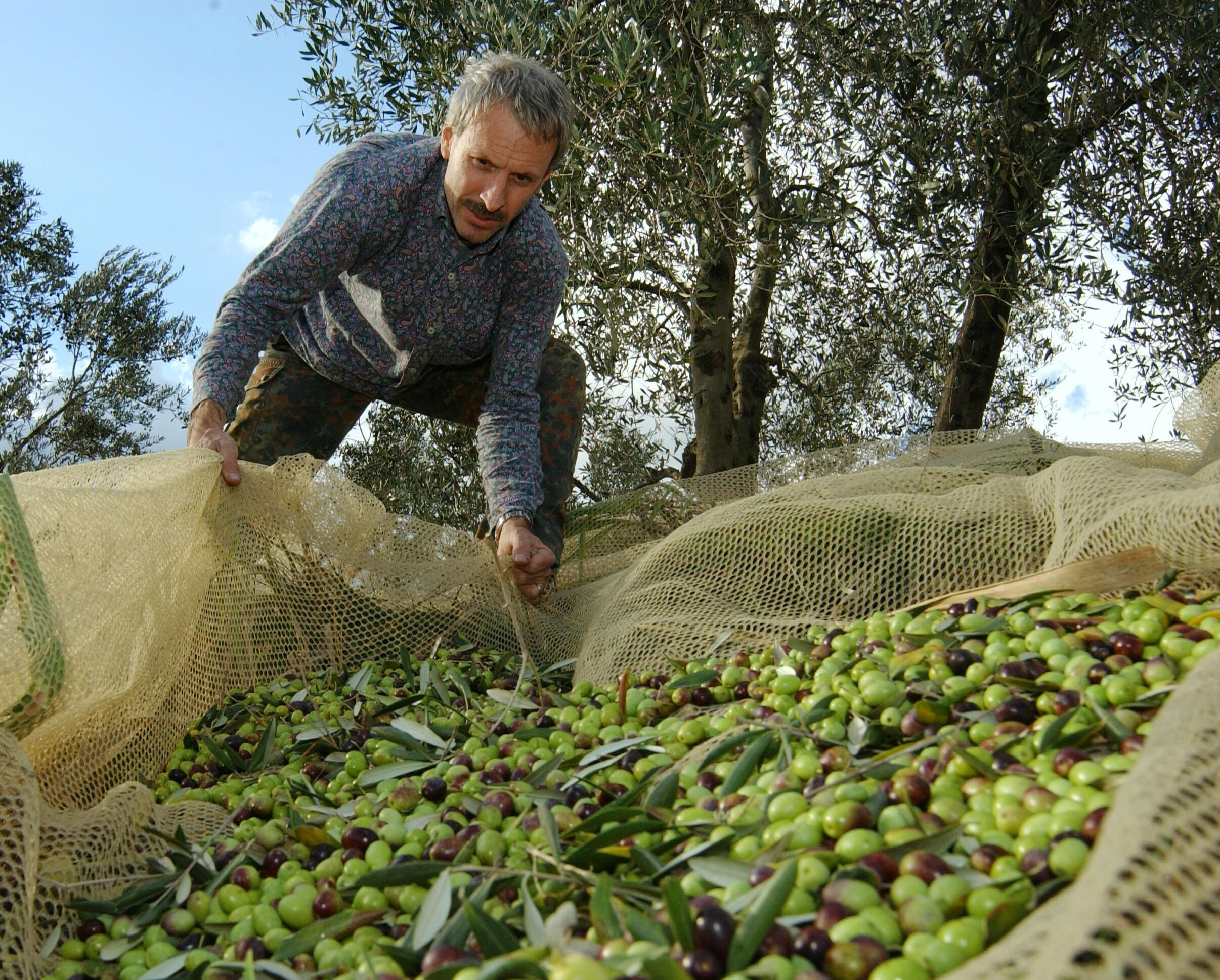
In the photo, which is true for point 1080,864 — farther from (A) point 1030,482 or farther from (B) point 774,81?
(B) point 774,81

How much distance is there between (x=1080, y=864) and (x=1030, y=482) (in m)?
1.70

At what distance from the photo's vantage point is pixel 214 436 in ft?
Answer: 9.75

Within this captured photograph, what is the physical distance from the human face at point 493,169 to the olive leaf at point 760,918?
2.44 meters

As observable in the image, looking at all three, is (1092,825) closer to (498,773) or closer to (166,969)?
(498,773)

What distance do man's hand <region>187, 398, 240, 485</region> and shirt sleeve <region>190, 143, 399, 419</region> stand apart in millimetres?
112

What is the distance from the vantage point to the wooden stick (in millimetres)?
2229

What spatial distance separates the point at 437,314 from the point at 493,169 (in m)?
0.64

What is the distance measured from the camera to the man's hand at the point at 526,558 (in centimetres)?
330

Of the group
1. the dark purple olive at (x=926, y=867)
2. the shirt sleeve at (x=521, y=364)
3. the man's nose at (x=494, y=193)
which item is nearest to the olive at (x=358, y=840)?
the dark purple olive at (x=926, y=867)

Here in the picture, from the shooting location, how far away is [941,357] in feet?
19.9

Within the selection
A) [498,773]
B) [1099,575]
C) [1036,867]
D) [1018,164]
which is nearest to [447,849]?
[498,773]

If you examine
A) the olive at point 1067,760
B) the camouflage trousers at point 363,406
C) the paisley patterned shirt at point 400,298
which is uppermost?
the paisley patterned shirt at point 400,298

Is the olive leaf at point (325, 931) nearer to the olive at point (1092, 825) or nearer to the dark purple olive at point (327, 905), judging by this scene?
the dark purple olive at point (327, 905)

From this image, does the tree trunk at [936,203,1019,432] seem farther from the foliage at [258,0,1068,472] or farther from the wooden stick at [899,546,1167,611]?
the wooden stick at [899,546,1167,611]
